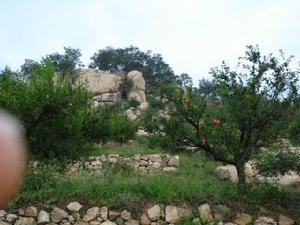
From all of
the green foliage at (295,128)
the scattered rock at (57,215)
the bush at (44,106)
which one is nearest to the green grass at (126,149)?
the bush at (44,106)

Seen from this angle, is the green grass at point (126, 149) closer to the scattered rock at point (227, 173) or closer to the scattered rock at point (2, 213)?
the scattered rock at point (227, 173)

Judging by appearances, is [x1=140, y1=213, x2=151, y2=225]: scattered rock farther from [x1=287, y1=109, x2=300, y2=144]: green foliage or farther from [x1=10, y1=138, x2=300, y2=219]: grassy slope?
[x1=287, y1=109, x2=300, y2=144]: green foliage

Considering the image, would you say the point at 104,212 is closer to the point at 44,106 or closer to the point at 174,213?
the point at 174,213

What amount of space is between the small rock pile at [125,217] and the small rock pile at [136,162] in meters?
5.93

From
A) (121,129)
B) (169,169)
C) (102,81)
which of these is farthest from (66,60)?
(169,169)

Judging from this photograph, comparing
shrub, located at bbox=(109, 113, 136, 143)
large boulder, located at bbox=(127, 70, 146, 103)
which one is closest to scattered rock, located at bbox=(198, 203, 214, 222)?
shrub, located at bbox=(109, 113, 136, 143)

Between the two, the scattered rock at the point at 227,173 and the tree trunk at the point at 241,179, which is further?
the scattered rock at the point at 227,173

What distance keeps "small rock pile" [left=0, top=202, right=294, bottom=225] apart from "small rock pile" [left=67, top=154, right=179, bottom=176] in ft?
19.5

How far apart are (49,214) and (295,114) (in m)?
5.73

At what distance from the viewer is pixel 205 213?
371 inches

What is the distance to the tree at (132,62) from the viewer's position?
166ft

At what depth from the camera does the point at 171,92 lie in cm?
1070

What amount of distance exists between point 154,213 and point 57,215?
193cm

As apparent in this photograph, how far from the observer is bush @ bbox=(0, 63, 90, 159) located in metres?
12.5
